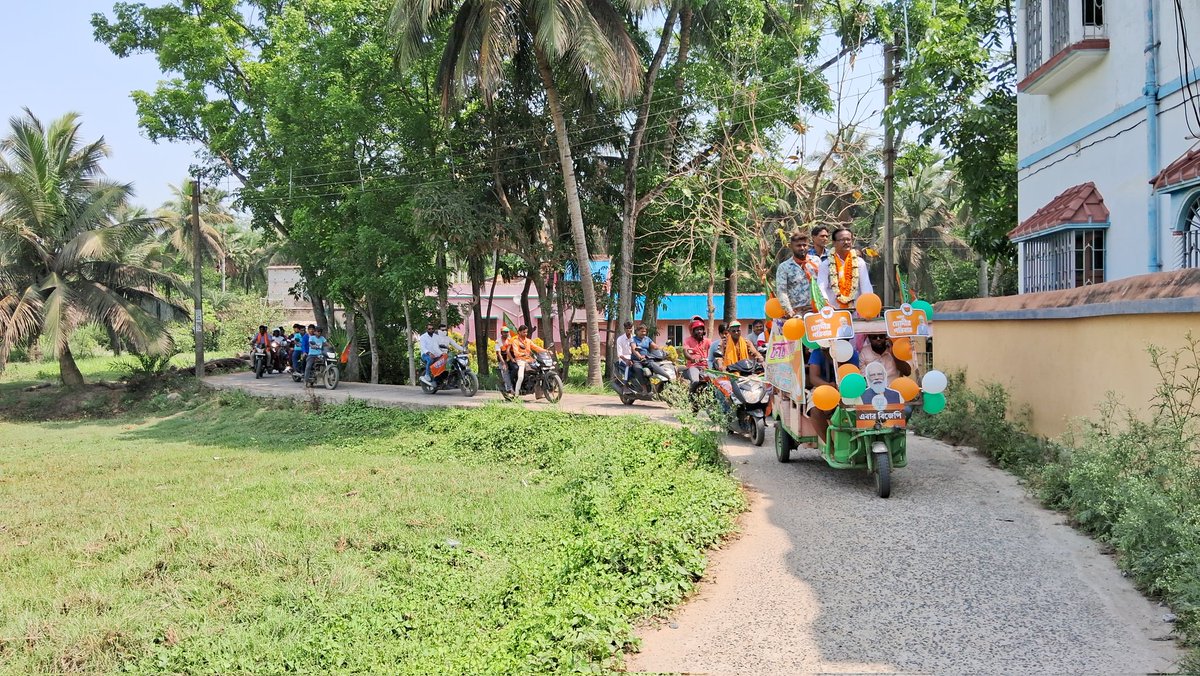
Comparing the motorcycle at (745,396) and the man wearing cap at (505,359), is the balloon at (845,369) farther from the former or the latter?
the man wearing cap at (505,359)

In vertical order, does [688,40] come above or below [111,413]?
above

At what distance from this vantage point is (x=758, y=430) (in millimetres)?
11336

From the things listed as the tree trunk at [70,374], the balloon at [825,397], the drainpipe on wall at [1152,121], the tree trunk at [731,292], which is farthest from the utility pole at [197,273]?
the drainpipe on wall at [1152,121]

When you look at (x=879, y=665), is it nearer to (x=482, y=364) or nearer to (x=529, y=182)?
(x=529, y=182)

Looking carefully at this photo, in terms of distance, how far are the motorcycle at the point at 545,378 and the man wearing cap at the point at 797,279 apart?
8.11 m

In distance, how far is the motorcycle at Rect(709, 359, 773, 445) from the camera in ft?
37.0

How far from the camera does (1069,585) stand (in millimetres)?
5293

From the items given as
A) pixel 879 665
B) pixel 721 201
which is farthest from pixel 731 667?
pixel 721 201

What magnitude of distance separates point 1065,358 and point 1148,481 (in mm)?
3257

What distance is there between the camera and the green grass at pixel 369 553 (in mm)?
5211

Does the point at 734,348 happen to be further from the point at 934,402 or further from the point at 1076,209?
the point at 1076,209

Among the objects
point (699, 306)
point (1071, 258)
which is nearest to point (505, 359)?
point (1071, 258)

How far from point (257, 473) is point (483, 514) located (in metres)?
Answer: 4.91

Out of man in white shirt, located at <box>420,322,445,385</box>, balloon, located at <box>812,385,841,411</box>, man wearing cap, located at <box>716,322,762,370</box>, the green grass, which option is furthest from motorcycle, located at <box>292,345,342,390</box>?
balloon, located at <box>812,385,841,411</box>
